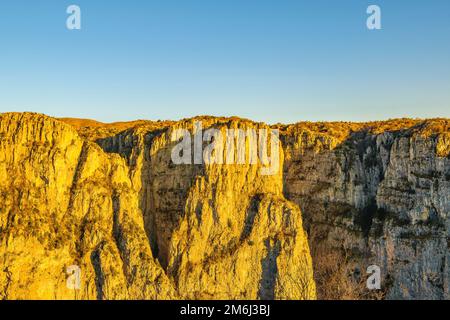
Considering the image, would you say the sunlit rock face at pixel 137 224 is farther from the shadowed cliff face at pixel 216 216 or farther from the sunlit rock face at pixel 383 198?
the sunlit rock face at pixel 383 198

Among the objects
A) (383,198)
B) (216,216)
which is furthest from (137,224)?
(383,198)

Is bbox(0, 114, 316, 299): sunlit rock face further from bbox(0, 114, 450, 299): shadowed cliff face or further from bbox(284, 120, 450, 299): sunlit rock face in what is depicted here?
bbox(284, 120, 450, 299): sunlit rock face

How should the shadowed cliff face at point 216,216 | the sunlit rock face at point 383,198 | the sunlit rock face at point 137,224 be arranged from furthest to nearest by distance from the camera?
the sunlit rock face at point 383,198
the shadowed cliff face at point 216,216
the sunlit rock face at point 137,224

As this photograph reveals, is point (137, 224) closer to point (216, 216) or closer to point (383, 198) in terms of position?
point (216, 216)

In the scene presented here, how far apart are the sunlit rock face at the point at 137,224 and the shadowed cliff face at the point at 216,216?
3.5 inches

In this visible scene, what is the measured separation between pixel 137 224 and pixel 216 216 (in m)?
6.37

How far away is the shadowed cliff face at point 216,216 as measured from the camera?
40031mm

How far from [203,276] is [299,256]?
782 centimetres

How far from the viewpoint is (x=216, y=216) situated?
146ft

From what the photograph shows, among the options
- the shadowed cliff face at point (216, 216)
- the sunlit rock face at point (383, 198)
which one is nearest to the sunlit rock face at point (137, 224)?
the shadowed cliff face at point (216, 216)

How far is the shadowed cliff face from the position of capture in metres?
40.0

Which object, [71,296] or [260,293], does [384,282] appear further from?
[71,296]

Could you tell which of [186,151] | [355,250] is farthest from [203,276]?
[355,250]

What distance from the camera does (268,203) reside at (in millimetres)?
45406
